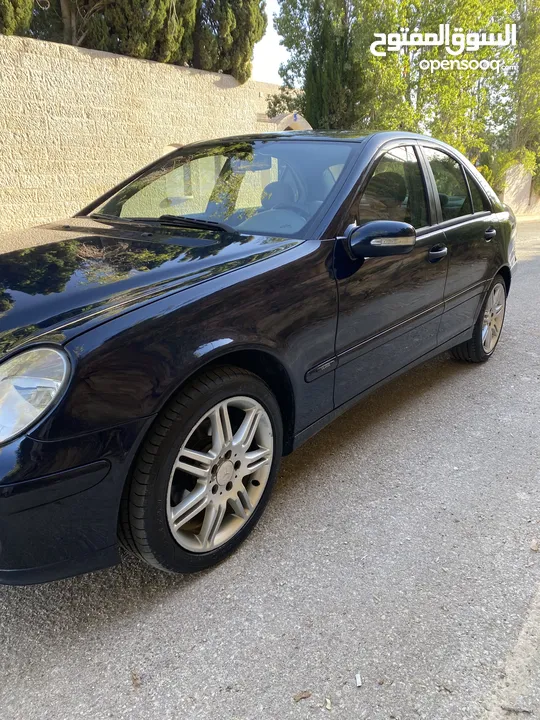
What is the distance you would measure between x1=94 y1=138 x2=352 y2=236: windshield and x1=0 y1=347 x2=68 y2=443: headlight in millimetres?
1211

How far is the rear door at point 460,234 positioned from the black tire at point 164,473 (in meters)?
1.86

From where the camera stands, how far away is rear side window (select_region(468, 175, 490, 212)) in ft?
12.2

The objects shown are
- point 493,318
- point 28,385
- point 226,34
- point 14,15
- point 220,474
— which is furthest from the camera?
point 226,34

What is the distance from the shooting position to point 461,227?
3.36 meters

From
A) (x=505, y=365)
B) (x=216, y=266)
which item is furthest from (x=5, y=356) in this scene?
(x=505, y=365)

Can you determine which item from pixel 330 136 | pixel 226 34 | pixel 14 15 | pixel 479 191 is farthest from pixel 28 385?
pixel 226 34

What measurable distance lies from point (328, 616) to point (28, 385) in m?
1.18

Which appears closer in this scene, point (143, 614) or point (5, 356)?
point (5, 356)

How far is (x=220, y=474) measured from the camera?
6.45ft

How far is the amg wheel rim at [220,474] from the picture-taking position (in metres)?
1.87

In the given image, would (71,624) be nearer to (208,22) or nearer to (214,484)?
(214,484)

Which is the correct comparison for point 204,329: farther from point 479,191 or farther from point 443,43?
point 443,43

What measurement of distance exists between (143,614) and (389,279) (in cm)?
179

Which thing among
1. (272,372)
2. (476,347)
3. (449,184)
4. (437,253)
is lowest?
(476,347)
